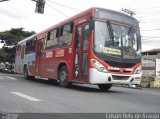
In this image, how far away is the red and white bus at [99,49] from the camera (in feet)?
39.5

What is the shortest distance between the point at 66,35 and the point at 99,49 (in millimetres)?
2869

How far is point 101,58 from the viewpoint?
12023 millimetres

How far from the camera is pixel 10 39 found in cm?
4841

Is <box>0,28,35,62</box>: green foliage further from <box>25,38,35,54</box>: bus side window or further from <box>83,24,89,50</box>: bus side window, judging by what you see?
<box>83,24,89,50</box>: bus side window

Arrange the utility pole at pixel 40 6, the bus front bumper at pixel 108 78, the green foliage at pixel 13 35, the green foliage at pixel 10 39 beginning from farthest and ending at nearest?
the green foliage at pixel 13 35 < the green foliage at pixel 10 39 < the utility pole at pixel 40 6 < the bus front bumper at pixel 108 78

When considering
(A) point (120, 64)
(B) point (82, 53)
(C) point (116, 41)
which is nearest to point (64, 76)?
(B) point (82, 53)

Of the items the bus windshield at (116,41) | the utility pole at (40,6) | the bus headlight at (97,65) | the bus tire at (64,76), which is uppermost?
the utility pole at (40,6)

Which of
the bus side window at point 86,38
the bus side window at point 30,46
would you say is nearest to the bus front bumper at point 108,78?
the bus side window at point 86,38

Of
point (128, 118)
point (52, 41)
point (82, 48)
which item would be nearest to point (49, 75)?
point (52, 41)

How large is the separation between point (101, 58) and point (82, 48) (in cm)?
116

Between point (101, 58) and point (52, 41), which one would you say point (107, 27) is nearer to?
point (101, 58)

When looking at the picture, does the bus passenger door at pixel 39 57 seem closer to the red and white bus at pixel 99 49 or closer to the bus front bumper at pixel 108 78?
the red and white bus at pixel 99 49

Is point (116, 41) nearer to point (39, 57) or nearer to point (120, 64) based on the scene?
point (120, 64)

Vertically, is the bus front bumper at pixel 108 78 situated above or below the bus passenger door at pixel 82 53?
below
